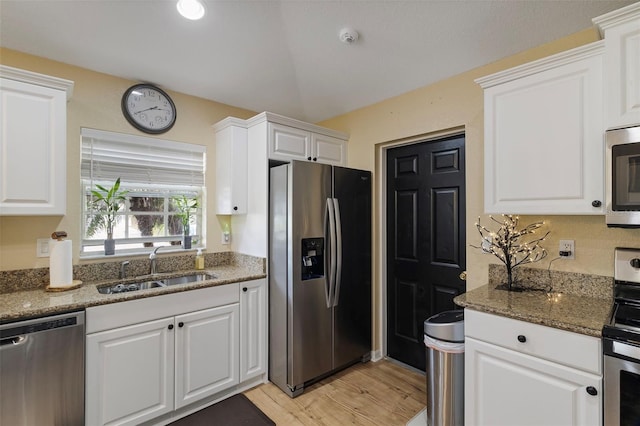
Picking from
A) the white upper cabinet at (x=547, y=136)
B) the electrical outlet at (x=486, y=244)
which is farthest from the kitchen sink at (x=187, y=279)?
the white upper cabinet at (x=547, y=136)

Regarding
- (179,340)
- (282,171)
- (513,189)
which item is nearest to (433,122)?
(513,189)

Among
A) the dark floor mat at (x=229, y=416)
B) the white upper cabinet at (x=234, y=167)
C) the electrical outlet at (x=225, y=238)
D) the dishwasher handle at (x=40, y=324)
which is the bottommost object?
the dark floor mat at (x=229, y=416)

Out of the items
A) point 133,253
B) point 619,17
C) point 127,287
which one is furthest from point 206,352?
point 619,17

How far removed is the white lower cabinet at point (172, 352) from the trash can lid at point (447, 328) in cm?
135

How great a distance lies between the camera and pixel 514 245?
2.05 meters

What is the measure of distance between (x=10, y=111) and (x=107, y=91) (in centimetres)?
74

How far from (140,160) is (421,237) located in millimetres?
2522

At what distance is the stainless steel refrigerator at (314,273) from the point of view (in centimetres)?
243

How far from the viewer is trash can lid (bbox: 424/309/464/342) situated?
1832 millimetres

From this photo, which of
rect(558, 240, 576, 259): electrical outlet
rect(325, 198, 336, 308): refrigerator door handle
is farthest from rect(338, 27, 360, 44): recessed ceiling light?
rect(558, 240, 576, 259): electrical outlet

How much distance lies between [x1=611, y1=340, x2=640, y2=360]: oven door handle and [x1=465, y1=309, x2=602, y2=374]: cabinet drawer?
48 mm

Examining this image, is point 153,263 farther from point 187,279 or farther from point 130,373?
point 130,373

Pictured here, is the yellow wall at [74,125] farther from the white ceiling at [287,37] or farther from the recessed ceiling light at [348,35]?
the recessed ceiling light at [348,35]

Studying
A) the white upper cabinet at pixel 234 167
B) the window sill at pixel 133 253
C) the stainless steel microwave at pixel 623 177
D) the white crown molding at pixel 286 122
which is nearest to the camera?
the stainless steel microwave at pixel 623 177
